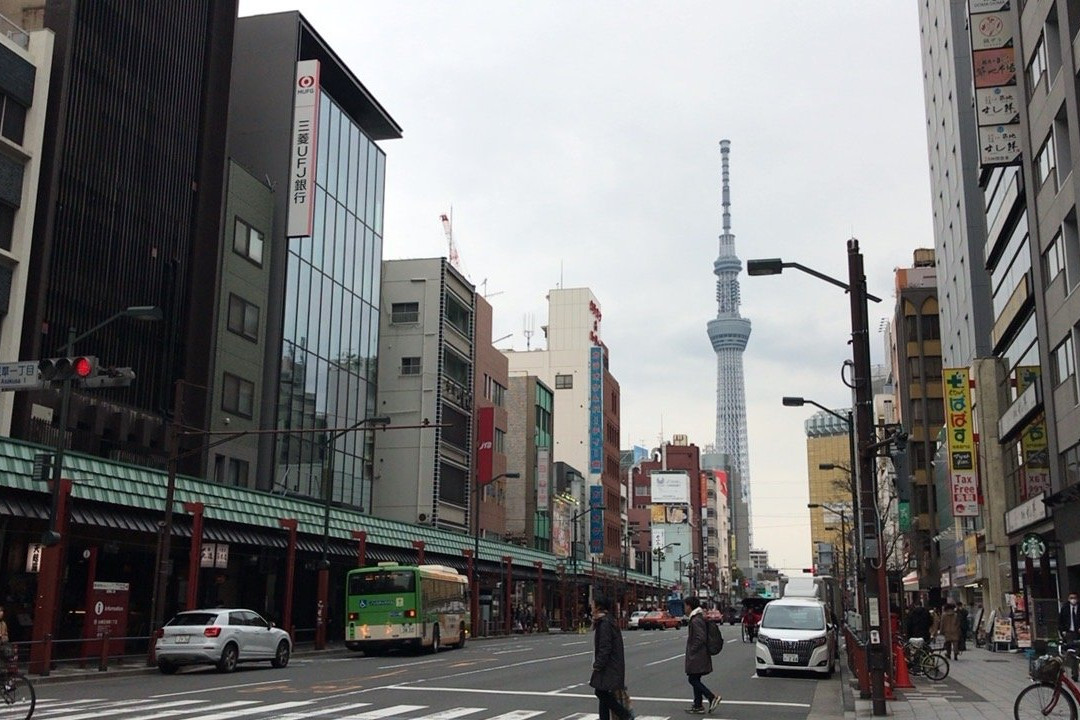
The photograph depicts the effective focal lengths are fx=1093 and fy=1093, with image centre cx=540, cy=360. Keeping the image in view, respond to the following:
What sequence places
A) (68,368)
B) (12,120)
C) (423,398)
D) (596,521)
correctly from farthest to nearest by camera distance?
(596,521) < (423,398) < (12,120) < (68,368)

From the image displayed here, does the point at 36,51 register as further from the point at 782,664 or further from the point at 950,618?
the point at 950,618

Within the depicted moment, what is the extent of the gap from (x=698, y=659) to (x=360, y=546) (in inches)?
1137

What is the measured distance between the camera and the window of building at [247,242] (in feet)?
158

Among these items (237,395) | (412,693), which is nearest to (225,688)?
(412,693)

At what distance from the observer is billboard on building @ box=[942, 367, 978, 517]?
52.6 meters

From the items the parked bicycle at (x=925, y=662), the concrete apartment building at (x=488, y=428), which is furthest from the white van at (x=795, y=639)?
the concrete apartment building at (x=488, y=428)

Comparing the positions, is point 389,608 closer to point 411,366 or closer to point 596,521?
point 411,366

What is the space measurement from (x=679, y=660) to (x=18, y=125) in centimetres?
2732

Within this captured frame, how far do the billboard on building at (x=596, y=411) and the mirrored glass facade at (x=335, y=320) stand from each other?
59925 mm

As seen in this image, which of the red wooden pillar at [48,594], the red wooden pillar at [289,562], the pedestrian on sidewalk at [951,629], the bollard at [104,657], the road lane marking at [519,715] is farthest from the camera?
the red wooden pillar at [289,562]

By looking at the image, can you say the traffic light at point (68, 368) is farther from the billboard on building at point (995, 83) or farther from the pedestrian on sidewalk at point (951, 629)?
the billboard on building at point (995, 83)

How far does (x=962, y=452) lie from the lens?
52.9 metres

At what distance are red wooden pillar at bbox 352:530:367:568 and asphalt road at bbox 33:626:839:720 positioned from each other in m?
11.9

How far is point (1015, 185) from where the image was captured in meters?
43.6
